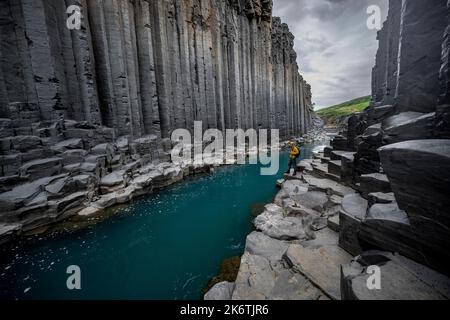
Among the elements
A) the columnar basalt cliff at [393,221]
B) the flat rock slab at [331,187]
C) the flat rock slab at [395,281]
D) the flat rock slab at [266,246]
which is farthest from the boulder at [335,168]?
the flat rock slab at [395,281]

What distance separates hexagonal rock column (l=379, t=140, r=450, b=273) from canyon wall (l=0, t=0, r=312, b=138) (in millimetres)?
13345

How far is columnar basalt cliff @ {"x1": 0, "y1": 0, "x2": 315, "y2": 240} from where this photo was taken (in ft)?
25.8

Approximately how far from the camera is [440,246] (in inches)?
104

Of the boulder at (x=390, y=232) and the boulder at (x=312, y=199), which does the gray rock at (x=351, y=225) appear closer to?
the boulder at (x=390, y=232)

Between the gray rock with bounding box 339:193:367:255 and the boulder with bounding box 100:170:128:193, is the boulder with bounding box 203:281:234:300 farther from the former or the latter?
the boulder with bounding box 100:170:128:193

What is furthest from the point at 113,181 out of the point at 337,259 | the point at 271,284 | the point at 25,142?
the point at 337,259

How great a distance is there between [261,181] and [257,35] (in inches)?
1038

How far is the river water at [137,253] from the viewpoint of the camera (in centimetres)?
450

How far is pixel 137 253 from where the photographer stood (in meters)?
5.86

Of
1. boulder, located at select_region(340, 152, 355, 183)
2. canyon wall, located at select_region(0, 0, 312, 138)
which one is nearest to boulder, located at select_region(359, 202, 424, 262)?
boulder, located at select_region(340, 152, 355, 183)

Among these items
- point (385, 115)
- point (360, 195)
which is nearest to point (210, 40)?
point (385, 115)

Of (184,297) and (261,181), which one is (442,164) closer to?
(184,297)
